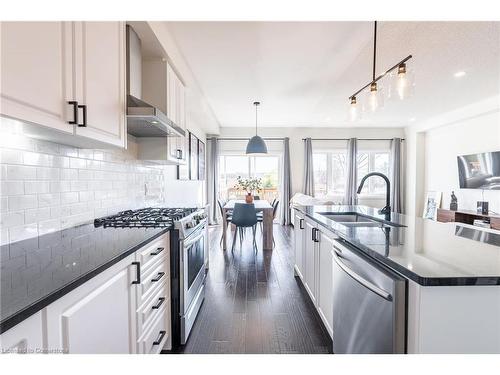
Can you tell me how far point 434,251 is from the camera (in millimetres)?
1085

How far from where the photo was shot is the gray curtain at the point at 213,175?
21.5ft

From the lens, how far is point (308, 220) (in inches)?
90.8

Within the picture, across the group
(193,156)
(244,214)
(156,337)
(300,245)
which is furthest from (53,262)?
(193,156)

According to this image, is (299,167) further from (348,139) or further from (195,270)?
(195,270)

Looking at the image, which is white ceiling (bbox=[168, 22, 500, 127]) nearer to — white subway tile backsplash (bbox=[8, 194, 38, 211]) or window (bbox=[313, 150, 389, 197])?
white subway tile backsplash (bbox=[8, 194, 38, 211])

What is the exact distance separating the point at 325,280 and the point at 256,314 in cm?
77

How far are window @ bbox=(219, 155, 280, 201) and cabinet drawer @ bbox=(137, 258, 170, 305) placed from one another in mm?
5366

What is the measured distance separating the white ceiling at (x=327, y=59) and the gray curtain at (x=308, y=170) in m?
1.86

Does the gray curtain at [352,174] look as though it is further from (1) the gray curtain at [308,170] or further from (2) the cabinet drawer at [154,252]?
(2) the cabinet drawer at [154,252]

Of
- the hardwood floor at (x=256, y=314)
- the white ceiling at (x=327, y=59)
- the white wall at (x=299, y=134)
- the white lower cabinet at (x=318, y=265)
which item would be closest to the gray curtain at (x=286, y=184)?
the white wall at (x=299, y=134)

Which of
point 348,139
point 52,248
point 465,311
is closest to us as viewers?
point 465,311
